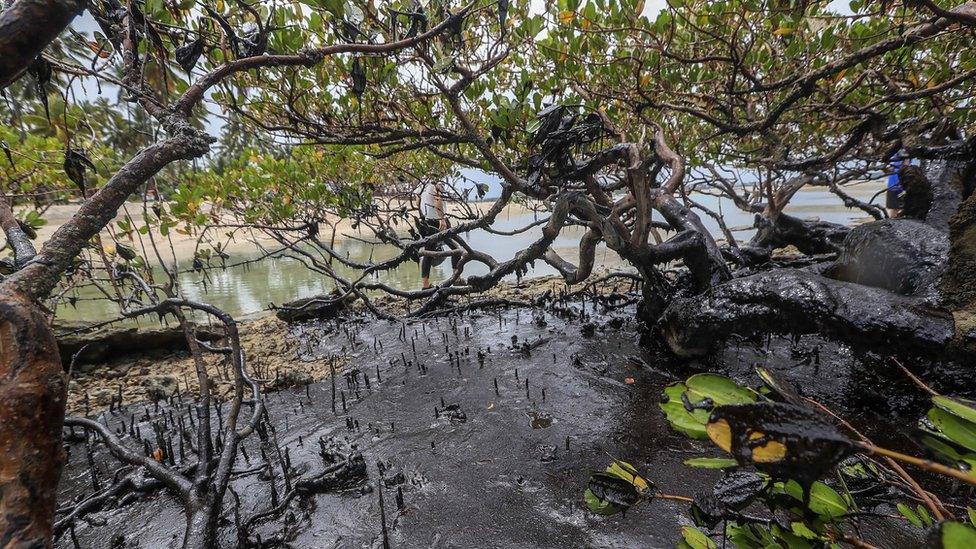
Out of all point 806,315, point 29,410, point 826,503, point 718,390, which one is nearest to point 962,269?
point 806,315

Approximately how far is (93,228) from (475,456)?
92.8 inches

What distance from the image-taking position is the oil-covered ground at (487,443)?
2.03 m

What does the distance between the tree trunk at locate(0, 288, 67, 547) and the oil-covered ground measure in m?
1.62

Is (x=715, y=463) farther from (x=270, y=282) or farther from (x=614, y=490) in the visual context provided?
(x=270, y=282)

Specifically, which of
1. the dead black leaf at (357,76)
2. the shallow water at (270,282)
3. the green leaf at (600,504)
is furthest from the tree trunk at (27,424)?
the shallow water at (270,282)

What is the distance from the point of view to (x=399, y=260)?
14.0 feet

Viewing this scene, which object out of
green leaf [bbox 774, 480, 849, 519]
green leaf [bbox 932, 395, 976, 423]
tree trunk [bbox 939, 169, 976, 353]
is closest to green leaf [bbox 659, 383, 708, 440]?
green leaf [bbox 774, 480, 849, 519]

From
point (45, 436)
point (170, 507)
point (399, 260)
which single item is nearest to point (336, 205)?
point (399, 260)

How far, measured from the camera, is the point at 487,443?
2744mm

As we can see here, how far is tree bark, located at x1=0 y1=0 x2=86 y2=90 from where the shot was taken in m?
0.69

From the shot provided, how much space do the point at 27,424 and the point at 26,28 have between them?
2.52 ft

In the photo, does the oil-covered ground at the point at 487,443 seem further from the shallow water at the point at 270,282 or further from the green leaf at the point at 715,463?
the shallow water at the point at 270,282

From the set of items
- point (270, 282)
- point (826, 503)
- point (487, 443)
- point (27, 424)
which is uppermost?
point (270, 282)

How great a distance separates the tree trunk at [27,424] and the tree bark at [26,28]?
1.50 feet
